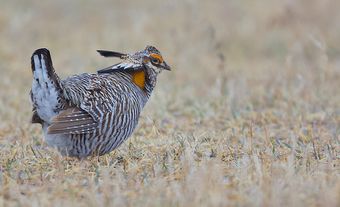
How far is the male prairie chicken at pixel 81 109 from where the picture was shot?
5.11m

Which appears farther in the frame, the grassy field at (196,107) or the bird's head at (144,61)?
the bird's head at (144,61)

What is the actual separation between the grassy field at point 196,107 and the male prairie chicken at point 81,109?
18 cm

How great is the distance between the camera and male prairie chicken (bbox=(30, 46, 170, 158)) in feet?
16.8

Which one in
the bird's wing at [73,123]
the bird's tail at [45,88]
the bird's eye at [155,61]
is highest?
the bird's eye at [155,61]

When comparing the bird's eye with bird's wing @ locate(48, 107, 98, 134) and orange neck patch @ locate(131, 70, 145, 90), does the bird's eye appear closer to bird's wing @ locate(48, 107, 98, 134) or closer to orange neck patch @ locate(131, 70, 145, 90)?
orange neck patch @ locate(131, 70, 145, 90)

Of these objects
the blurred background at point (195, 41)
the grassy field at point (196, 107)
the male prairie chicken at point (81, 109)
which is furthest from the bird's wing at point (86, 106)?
→ the blurred background at point (195, 41)

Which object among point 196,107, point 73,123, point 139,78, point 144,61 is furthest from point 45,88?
point 196,107

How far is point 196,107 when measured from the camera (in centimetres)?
783

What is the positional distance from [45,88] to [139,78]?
1.23m

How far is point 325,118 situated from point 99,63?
4.27m

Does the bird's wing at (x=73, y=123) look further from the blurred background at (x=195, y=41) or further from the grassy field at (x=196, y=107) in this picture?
the blurred background at (x=195, y=41)

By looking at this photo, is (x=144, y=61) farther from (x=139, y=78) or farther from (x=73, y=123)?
(x=73, y=123)

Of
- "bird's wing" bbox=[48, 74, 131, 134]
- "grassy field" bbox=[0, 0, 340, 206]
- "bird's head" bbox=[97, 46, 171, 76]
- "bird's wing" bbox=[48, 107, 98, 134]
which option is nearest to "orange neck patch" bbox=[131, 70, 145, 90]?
"bird's head" bbox=[97, 46, 171, 76]

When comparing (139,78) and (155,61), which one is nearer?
(139,78)
